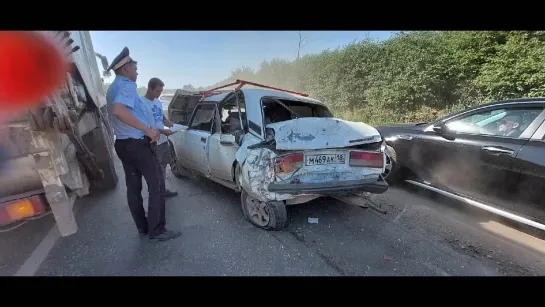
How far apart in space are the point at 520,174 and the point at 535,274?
3.19ft

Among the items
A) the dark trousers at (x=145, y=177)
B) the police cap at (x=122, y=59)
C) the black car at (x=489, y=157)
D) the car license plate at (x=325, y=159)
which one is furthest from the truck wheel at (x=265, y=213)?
the black car at (x=489, y=157)

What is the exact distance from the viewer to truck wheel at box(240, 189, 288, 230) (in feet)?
9.36

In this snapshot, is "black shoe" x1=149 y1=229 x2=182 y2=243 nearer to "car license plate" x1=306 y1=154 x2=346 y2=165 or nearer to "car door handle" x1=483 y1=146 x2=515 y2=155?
"car license plate" x1=306 y1=154 x2=346 y2=165

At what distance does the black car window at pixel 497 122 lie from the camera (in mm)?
2881

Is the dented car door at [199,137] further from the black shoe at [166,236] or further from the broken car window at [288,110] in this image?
the black shoe at [166,236]

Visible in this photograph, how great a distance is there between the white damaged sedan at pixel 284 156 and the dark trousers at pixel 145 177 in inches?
34.1

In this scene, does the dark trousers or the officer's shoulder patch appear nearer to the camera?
the officer's shoulder patch

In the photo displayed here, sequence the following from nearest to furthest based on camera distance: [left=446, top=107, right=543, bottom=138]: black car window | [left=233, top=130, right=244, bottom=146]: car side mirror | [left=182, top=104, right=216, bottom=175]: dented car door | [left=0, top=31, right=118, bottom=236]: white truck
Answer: [left=0, top=31, right=118, bottom=236]: white truck < [left=446, top=107, right=543, bottom=138]: black car window < [left=233, top=130, right=244, bottom=146]: car side mirror < [left=182, top=104, right=216, bottom=175]: dented car door

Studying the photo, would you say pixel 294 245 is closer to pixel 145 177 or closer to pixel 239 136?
pixel 239 136

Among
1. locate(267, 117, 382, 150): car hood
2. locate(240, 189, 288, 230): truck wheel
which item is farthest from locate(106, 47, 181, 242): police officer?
locate(267, 117, 382, 150): car hood

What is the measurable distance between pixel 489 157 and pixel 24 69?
421 cm

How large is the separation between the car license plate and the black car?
Answer: 5.18 ft
